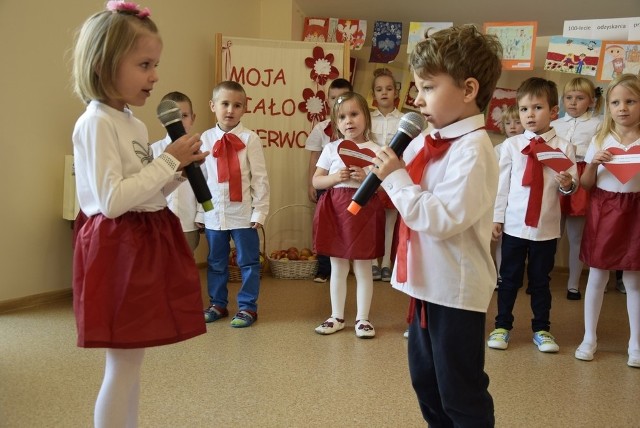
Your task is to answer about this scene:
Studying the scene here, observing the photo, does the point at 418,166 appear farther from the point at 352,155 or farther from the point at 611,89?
the point at 611,89

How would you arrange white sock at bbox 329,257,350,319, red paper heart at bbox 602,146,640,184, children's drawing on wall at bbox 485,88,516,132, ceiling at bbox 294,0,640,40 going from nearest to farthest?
red paper heart at bbox 602,146,640,184, white sock at bbox 329,257,350,319, ceiling at bbox 294,0,640,40, children's drawing on wall at bbox 485,88,516,132

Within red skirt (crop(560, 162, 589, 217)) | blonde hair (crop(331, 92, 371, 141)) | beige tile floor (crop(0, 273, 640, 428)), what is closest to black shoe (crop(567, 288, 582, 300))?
red skirt (crop(560, 162, 589, 217))

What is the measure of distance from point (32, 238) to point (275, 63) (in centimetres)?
194

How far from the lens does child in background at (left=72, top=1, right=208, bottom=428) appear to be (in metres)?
1.29

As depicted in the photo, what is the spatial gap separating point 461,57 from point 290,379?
129cm

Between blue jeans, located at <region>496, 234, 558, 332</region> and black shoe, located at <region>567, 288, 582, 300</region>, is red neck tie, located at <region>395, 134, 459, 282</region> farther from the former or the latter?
black shoe, located at <region>567, 288, 582, 300</region>

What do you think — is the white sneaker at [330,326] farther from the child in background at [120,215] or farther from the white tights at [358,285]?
the child in background at [120,215]

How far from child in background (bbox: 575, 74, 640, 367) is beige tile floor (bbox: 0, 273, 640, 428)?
0.65 feet

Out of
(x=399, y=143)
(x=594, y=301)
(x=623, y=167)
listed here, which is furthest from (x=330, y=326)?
(x=399, y=143)

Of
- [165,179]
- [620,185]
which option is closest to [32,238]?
[165,179]

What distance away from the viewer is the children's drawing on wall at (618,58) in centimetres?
351

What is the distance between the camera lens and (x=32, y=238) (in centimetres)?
298

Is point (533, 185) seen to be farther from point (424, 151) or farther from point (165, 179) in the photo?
point (165, 179)

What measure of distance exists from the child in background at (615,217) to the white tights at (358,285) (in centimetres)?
91
